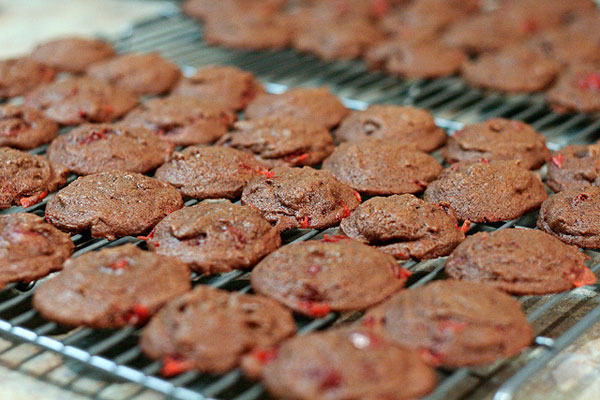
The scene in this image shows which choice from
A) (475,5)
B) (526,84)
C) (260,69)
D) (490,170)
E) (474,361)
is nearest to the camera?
(474,361)

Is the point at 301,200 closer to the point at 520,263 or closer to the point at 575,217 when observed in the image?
the point at 520,263

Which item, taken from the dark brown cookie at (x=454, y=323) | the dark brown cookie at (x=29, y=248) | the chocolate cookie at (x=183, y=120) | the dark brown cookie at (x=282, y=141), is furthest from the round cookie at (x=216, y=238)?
the chocolate cookie at (x=183, y=120)

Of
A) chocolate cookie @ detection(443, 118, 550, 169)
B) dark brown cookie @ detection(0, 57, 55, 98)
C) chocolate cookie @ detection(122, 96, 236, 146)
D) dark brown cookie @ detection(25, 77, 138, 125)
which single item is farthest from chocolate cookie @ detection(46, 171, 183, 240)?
dark brown cookie @ detection(0, 57, 55, 98)

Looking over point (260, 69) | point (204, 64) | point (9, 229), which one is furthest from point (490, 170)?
point (204, 64)

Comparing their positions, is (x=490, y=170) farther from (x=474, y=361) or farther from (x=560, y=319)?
(x=474, y=361)

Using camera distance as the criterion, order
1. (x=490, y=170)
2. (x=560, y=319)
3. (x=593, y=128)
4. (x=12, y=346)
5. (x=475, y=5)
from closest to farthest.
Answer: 1. (x=12, y=346)
2. (x=560, y=319)
3. (x=490, y=170)
4. (x=593, y=128)
5. (x=475, y=5)

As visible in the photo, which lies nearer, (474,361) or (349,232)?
(474,361)

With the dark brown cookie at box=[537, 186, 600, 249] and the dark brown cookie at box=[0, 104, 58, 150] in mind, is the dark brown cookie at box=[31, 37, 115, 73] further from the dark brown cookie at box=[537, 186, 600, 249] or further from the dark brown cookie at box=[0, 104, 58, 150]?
the dark brown cookie at box=[537, 186, 600, 249]
